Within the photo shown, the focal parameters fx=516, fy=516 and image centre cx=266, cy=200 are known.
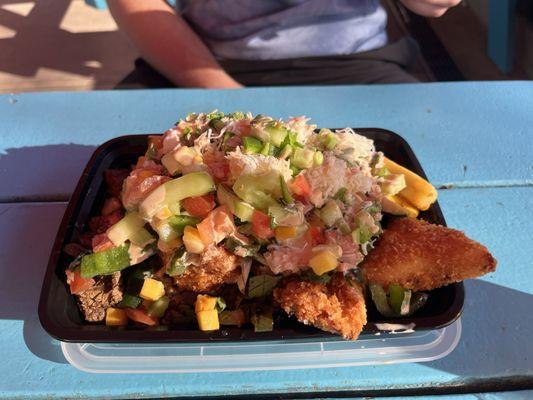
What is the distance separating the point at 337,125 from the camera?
1287 mm

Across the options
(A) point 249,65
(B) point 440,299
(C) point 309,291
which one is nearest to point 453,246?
(B) point 440,299

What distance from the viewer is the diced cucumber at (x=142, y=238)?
0.83 metres

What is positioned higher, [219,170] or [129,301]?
[219,170]

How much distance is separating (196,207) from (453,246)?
41 centimetres

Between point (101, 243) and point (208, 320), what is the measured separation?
0.70 ft

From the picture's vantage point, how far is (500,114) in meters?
1.34

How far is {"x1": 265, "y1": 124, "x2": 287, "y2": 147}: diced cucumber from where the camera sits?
0.86m

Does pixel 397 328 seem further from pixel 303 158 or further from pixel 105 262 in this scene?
pixel 105 262

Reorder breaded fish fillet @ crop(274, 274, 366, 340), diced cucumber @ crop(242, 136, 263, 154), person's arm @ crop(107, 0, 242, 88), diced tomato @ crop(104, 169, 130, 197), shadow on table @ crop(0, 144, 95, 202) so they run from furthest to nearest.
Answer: person's arm @ crop(107, 0, 242, 88) < shadow on table @ crop(0, 144, 95, 202) < diced tomato @ crop(104, 169, 130, 197) < diced cucumber @ crop(242, 136, 263, 154) < breaded fish fillet @ crop(274, 274, 366, 340)

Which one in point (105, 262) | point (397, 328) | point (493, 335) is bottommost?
point (493, 335)

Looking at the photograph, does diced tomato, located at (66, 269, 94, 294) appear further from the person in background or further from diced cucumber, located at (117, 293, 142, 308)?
the person in background

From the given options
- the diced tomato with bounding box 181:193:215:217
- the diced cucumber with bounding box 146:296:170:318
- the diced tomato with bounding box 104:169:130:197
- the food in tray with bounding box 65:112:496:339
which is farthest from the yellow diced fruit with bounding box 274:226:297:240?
the diced tomato with bounding box 104:169:130:197

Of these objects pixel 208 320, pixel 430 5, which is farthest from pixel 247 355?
pixel 430 5

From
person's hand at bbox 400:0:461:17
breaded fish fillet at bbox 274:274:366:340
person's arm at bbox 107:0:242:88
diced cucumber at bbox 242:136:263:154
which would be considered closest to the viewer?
breaded fish fillet at bbox 274:274:366:340
